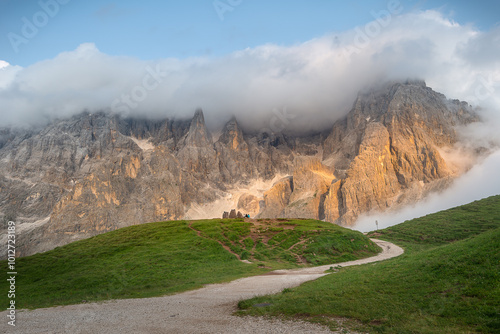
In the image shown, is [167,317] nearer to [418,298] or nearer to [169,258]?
[418,298]

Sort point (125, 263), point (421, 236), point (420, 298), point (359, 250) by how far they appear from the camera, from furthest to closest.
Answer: point (421, 236), point (359, 250), point (125, 263), point (420, 298)

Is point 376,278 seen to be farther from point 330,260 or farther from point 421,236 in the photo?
point 421,236

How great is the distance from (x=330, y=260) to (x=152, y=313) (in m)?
27.3

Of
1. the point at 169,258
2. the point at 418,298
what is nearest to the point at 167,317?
the point at 418,298

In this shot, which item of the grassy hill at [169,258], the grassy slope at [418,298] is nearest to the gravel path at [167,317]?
the grassy slope at [418,298]

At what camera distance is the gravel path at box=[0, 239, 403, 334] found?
1454 cm

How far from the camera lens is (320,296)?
17.5m

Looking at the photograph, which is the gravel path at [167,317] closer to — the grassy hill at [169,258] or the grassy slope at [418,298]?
the grassy slope at [418,298]

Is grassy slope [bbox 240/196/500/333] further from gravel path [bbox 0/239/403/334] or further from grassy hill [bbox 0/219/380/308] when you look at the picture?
grassy hill [bbox 0/219/380/308]

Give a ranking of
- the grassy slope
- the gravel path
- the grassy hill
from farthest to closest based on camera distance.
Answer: the grassy hill < the gravel path < the grassy slope

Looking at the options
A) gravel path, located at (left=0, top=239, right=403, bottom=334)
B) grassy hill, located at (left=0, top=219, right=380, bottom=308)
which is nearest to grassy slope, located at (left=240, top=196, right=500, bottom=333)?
gravel path, located at (left=0, top=239, right=403, bottom=334)

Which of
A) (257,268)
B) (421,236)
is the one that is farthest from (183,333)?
(421,236)

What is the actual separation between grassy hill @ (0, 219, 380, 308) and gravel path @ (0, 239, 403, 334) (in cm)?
355

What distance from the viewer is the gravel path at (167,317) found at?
14535 millimetres
